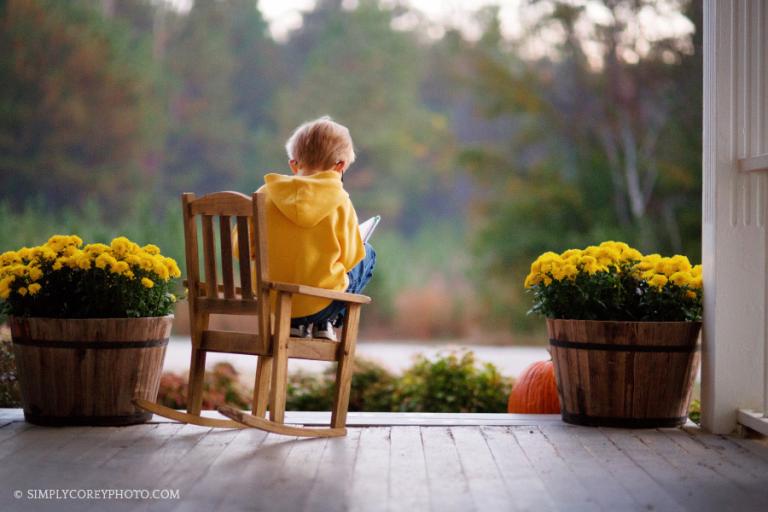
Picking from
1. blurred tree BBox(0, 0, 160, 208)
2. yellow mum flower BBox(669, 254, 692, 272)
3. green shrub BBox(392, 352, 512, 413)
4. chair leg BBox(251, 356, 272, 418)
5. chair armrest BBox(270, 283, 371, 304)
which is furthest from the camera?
blurred tree BBox(0, 0, 160, 208)

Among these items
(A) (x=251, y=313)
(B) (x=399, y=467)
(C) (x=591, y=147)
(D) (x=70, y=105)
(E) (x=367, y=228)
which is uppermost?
(D) (x=70, y=105)

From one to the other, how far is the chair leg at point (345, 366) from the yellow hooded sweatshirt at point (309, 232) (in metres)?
0.11

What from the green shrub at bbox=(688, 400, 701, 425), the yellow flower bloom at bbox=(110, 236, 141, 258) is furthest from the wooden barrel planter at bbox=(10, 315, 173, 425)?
the green shrub at bbox=(688, 400, 701, 425)

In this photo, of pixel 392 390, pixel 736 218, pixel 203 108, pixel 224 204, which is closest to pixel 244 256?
pixel 224 204

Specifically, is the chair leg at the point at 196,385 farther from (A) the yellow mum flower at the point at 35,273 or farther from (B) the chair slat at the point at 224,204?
(A) the yellow mum flower at the point at 35,273

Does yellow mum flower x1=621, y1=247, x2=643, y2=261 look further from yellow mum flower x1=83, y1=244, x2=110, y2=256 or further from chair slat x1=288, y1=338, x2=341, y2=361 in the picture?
yellow mum flower x1=83, y1=244, x2=110, y2=256

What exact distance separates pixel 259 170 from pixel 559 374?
749 cm

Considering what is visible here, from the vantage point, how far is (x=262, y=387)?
3635 millimetres

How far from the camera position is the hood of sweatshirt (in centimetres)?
347

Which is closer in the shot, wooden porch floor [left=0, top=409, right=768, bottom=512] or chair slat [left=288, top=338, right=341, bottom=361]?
A: wooden porch floor [left=0, top=409, right=768, bottom=512]

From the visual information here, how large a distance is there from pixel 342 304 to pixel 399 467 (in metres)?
0.79

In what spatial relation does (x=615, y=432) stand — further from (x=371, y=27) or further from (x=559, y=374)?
(x=371, y=27)

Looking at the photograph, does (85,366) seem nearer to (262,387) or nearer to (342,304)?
(262,387)

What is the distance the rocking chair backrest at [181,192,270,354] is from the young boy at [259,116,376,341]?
13 centimetres
